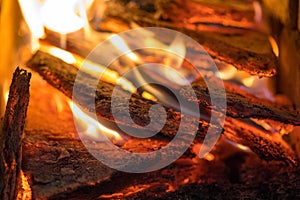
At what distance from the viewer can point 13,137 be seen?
0.98 m

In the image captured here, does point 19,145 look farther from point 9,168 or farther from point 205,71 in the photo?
point 205,71

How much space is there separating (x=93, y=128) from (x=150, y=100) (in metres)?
0.21

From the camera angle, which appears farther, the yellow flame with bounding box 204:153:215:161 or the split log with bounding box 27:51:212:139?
the yellow flame with bounding box 204:153:215:161

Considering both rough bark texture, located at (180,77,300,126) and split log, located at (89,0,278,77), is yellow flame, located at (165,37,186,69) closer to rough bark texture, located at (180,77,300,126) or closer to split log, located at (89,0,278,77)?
split log, located at (89,0,278,77)

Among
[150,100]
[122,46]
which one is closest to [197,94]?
[150,100]

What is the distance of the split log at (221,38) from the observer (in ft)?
4.31

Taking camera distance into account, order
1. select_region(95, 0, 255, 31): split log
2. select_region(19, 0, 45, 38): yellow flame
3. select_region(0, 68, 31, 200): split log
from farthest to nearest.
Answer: select_region(95, 0, 255, 31): split log → select_region(19, 0, 45, 38): yellow flame → select_region(0, 68, 31, 200): split log

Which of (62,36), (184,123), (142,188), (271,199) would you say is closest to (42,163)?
(142,188)

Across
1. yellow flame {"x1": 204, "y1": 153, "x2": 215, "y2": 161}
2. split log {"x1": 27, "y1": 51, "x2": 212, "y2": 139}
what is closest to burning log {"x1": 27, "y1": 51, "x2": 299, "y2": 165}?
split log {"x1": 27, "y1": 51, "x2": 212, "y2": 139}

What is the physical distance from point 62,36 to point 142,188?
0.65m

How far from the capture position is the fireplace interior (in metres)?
1.10

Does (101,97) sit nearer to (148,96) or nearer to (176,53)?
(148,96)

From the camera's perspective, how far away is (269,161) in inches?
50.2

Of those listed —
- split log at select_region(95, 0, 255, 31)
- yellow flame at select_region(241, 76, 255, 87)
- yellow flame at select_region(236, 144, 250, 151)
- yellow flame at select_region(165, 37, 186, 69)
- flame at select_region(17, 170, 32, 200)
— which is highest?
split log at select_region(95, 0, 255, 31)
